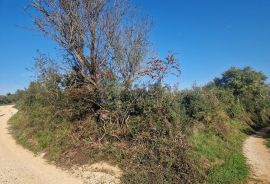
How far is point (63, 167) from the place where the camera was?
8719 mm

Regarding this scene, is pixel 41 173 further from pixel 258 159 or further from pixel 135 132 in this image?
pixel 258 159

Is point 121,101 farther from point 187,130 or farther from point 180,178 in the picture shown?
point 180,178

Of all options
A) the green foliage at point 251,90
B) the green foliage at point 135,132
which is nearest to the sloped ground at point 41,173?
the green foliage at point 135,132

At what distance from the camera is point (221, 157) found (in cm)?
1073

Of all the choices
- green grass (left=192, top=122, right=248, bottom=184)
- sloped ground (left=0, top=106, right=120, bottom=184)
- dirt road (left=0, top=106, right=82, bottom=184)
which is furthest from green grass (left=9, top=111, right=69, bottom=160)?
green grass (left=192, top=122, right=248, bottom=184)

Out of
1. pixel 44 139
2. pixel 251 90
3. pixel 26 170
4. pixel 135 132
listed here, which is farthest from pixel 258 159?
pixel 251 90

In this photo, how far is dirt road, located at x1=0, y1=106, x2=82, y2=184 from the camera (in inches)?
293

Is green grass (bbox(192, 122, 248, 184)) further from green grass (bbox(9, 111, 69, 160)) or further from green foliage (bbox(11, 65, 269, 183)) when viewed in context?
green grass (bbox(9, 111, 69, 160))

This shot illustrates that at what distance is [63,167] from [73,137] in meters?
2.07

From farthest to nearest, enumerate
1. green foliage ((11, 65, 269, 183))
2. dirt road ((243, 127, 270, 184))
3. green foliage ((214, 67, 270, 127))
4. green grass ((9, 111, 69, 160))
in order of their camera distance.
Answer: green foliage ((214, 67, 270, 127)), green grass ((9, 111, 69, 160)), dirt road ((243, 127, 270, 184)), green foliage ((11, 65, 269, 183))

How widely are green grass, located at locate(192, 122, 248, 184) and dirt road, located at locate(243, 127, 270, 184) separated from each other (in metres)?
0.31

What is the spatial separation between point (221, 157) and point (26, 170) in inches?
317

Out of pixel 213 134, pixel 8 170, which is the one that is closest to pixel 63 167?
pixel 8 170

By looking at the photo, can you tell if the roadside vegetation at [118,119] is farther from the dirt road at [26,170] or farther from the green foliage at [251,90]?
the green foliage at [251,90]
